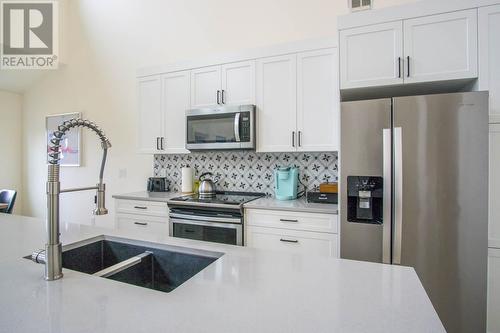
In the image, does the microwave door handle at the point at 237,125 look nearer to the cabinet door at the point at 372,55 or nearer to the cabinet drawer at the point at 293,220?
the cabinet drawer at the point at 293,220

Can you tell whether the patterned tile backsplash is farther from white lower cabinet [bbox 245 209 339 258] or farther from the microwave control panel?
white lower cabinet [bbox 245 209 339 258]

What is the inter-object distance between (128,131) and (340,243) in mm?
3241

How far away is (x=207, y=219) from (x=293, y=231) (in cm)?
78

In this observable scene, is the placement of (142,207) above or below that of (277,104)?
below

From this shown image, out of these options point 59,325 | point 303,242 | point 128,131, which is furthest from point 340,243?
point 128,131

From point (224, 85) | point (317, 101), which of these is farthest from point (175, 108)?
point (317, 101)

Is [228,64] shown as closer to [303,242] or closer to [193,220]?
[193,220]

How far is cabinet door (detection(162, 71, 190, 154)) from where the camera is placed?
3.09 metres

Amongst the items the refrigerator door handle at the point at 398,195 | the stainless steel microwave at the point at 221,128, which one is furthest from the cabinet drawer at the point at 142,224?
the refrigerator door handle at the point at 398,195

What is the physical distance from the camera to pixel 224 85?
9.42 ft

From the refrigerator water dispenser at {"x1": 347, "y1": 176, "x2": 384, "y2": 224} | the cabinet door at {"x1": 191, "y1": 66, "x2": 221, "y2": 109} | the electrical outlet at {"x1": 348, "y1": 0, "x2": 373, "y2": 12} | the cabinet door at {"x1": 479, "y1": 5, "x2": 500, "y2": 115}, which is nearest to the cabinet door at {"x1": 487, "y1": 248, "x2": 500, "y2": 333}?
the refrigerator water dispenser at {"x1": 347, "y1": 176, "x2": 384, "y2": 224}

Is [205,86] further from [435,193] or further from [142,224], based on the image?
[435,193]

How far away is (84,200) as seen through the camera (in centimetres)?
432

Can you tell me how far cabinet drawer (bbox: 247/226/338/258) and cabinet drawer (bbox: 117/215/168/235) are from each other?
0.95 m
